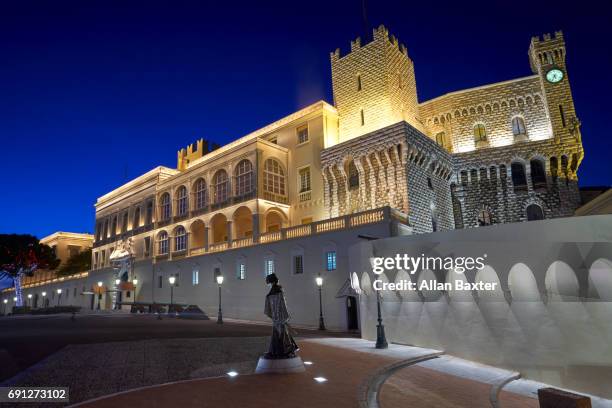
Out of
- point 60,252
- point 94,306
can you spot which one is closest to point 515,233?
point 94,306

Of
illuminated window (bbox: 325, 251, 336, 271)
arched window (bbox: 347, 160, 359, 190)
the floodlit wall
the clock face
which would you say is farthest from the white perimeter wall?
the clock face

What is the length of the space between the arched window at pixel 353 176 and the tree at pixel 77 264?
56769mm

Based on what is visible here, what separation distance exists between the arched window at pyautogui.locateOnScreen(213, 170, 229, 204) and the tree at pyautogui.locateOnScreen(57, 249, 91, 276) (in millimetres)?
44460

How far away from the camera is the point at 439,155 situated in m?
29.6

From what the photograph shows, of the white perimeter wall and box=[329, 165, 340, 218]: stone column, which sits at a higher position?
box=[329, 165, 340, 218]: stone column

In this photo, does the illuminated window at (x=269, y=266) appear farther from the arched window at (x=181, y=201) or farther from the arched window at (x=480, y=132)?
the arched window at (x=480, y=132)

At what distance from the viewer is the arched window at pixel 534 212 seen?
93.4 feet

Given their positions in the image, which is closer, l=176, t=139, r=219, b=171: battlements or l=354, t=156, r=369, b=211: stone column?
l=354, t=156, r=369, b=211: stone column

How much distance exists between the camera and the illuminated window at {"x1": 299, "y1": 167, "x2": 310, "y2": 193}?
31639 mm

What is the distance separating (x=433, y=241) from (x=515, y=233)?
9.37ft

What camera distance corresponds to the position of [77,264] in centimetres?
6769

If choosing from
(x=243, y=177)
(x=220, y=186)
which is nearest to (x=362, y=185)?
(x=243, y=177)

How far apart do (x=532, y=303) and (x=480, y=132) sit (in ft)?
75.9

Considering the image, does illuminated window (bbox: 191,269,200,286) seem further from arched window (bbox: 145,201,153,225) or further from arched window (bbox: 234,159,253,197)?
arched window (bbox: 145,201,153,225)
